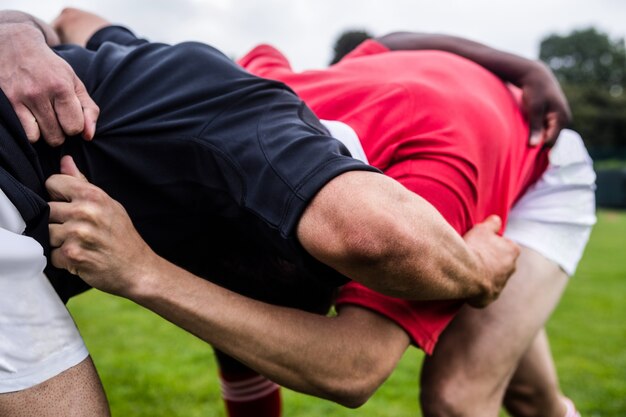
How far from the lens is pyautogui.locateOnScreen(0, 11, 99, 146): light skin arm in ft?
4.60

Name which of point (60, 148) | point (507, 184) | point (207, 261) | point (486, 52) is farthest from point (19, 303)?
point (486, 52)

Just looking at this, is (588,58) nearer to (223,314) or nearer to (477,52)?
(477,52)

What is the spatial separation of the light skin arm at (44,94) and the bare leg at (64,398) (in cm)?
49

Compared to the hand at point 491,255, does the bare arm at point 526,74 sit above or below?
above

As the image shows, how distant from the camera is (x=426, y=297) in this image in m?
1.55

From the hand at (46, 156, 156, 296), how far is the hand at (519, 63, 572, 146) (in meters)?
1.40

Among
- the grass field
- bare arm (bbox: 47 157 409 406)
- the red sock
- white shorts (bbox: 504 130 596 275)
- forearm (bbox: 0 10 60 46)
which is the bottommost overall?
the grass field

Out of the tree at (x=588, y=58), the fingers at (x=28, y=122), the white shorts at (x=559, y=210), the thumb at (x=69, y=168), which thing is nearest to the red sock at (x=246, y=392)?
the white shorts at (x=559, y=210)

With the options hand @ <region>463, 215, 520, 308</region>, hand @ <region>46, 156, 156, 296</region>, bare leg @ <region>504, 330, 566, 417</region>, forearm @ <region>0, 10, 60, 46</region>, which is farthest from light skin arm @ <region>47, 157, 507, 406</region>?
bare leg @ <region>504, 330, 566, 417</region>

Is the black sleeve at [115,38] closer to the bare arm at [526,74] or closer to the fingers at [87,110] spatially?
the fingers at [87,110]

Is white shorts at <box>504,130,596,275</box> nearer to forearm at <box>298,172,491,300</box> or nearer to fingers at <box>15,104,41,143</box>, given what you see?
forearm at <box>298,172,491,300</box>

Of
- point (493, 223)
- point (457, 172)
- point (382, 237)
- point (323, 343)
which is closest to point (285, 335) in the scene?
point (323, 343)

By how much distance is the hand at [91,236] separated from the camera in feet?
4.53

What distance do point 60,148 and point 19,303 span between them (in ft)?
1.29
